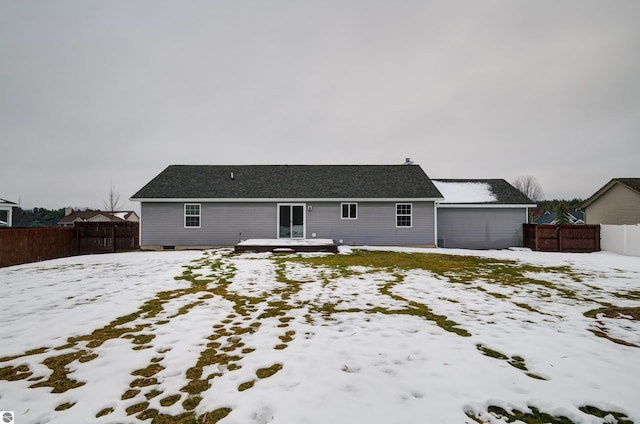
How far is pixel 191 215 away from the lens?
56.2 feet

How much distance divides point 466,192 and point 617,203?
10.8m

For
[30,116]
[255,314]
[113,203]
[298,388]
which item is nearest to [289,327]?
[255,314]

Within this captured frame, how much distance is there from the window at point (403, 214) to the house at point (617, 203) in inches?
602

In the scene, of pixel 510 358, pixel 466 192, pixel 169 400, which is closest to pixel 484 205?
pixel 466 192

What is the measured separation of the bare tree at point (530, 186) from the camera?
58878mm

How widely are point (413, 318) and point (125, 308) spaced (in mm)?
5810

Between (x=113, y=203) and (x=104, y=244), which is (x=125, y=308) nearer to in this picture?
(x=104, y=244)

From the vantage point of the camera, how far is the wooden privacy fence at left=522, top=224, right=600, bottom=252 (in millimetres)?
16219

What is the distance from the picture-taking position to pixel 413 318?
496cm

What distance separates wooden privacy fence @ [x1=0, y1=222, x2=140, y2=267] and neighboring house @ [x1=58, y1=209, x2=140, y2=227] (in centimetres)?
3135

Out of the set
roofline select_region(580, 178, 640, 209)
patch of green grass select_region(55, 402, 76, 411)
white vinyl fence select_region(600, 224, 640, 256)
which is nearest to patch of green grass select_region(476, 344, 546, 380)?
patch of green grass select_region(55, 402, 76, 411)

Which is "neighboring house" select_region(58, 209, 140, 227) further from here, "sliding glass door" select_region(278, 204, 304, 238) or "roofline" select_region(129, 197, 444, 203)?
"sliding glass door" select_region(278, 204, 304, 238)

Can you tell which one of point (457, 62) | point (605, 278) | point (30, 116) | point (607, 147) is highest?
point (457, 62)

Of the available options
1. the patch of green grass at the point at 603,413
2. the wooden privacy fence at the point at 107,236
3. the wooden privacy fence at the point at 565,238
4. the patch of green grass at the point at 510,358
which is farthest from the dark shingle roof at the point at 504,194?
the wooden privacy fence at the point at 107,236
